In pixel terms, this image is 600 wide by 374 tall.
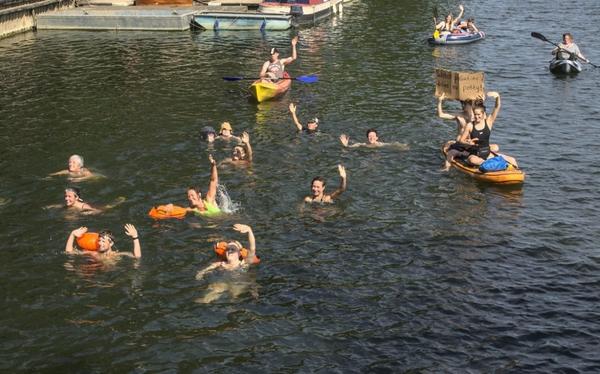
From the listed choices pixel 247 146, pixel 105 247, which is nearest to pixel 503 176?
pixel 247 146

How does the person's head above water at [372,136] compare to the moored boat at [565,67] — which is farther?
the moored boat at [565,67]

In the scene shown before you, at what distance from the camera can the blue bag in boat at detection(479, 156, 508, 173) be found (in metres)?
22.2

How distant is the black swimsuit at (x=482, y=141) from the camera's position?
23.2 metres

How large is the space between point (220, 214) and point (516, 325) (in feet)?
28.6

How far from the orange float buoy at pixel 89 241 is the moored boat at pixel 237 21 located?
31488 millimetres

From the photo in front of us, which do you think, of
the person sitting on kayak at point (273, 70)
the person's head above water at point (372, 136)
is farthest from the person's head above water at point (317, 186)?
the person sitting on kayak at point (273, 70)

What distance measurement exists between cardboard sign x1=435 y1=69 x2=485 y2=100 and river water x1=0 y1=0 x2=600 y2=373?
68.1 inches

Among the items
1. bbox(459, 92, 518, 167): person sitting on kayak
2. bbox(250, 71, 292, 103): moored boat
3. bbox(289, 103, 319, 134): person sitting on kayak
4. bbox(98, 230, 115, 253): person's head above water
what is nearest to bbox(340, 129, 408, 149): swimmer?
bbox(289, 103, 319, 134): person sitting on kayak

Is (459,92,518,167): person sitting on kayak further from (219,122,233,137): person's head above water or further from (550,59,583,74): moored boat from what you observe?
(550,59,583,74): moored boat

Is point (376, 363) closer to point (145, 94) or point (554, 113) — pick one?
point (554, 113)

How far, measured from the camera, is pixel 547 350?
14109 mm

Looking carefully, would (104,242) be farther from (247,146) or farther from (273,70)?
(273,70)

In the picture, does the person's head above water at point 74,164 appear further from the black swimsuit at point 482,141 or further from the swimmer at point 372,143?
the black swimsuit at point 482,141

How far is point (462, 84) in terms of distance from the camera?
84.5ft
